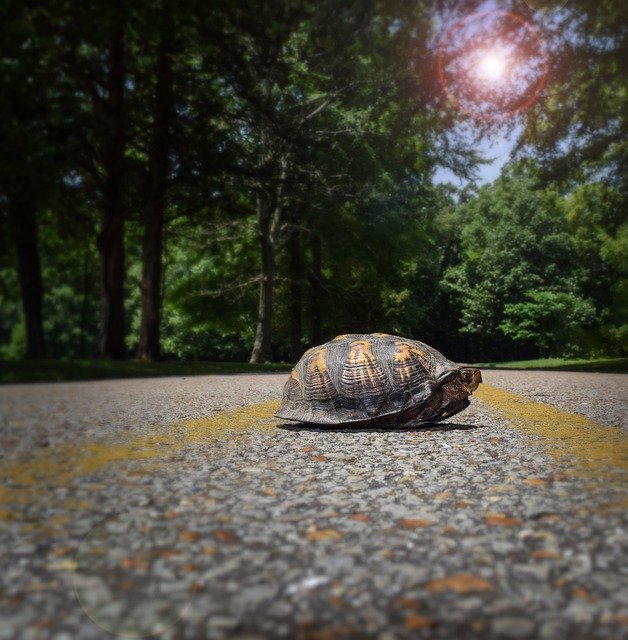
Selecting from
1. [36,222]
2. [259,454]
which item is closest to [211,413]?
[259,454]

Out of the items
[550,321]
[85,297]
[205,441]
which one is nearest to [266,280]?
[550,321]

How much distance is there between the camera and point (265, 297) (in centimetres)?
1370

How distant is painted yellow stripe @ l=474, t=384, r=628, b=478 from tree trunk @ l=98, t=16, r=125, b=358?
7.91ft

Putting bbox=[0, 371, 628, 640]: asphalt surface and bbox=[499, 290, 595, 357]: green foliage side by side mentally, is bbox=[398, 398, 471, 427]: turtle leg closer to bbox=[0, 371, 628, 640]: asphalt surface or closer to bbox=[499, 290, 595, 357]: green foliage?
bbox=[0, 371, 628, 640]: asphalt surface

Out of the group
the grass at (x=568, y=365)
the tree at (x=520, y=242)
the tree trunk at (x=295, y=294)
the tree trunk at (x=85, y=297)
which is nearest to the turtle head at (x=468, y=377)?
the tree trunk at (x=85, y=297)

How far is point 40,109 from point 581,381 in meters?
8.73

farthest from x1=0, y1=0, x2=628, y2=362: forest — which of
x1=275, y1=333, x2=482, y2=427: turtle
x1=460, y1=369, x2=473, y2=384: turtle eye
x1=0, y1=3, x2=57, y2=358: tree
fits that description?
x1=460, y1=369, x2=473, y2=384: turtle eye

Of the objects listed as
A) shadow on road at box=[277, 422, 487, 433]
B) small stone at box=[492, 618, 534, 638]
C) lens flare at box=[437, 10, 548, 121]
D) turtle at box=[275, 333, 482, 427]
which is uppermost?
lens flare at box=[437, 10, 548, 121]

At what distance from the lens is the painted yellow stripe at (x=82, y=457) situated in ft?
6.98

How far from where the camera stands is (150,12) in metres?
3.14

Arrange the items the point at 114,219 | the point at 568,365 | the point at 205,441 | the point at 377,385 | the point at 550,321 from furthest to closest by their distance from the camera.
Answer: the point at 550,321 < the point at 568,365 < the point at 377,385 < the point at 205,441 < the point at 114,219

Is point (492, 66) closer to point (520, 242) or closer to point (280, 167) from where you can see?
point (280, 167)

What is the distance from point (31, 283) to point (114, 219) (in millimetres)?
821

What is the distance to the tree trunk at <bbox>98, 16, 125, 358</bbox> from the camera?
9.07 ft
